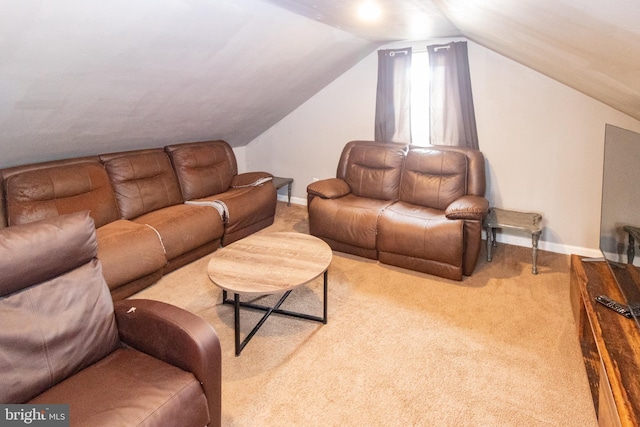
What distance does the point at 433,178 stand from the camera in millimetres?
3666

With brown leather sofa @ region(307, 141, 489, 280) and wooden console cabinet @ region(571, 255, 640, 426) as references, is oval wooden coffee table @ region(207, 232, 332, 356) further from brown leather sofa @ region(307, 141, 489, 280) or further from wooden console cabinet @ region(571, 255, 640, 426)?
wooden console cabinet @ region(571, 255, 640, 426)

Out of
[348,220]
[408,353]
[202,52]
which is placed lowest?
[408,353]

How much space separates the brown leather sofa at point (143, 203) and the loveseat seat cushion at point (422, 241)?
4.77 feet

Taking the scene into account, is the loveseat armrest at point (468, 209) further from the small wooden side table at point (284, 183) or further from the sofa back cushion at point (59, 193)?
the sofa back cushion at point (59, 193)

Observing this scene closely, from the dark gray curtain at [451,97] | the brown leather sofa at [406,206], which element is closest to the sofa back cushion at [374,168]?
the brown leather sofa at [406,206]

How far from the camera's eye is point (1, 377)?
142 centimetres

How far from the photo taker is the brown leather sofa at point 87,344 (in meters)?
1.42

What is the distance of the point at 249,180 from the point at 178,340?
296 centimetres

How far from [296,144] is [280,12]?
245cm

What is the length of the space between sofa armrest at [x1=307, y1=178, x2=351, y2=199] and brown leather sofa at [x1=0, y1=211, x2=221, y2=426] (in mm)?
2297

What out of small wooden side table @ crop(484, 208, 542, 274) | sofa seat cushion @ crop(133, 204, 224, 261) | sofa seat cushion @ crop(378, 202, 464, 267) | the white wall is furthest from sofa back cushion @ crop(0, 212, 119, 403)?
the white wall

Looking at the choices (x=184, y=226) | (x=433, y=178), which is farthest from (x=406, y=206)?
(x=184, y=226)

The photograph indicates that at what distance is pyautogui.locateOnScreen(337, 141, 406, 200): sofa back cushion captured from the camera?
3.92m

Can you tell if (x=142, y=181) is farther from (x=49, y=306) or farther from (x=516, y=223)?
(x=516, y=223)
